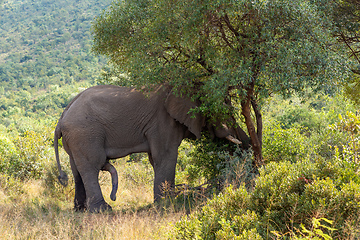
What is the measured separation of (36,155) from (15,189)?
2.53 meters

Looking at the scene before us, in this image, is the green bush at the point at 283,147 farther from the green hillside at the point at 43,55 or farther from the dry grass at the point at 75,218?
the green hillside at the point at 43,55

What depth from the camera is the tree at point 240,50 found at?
6.97 metres

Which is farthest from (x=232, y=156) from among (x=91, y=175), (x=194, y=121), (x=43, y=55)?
(x=43, y=55)

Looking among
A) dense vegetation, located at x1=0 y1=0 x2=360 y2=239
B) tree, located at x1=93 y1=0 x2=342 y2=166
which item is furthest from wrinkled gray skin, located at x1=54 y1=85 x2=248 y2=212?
tree, located at x1=93 y1=0 x2=342 y2=166

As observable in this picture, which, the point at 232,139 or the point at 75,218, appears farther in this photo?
the point at 232,139

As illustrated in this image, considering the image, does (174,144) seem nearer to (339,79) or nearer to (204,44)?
(204,44)

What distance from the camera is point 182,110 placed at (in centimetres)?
859

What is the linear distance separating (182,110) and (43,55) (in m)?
96.0

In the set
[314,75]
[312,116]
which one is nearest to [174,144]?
[314,75]

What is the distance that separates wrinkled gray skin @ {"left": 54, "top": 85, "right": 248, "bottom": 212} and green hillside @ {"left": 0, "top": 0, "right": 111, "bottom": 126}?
57667 millimetres

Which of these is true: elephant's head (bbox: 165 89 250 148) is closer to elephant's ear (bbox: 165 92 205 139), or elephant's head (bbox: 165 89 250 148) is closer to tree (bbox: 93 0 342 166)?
elephant's ear (bbox: 165 92 205 139)

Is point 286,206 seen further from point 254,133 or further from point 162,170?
point 162,170

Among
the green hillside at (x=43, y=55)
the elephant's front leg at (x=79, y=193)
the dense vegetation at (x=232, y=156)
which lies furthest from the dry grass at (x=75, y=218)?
the green hillside at (x=43, y=55)

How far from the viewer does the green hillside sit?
246ft
